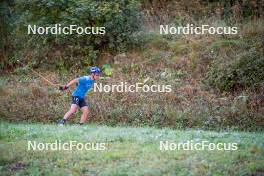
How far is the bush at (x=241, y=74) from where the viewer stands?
1653 centimetres

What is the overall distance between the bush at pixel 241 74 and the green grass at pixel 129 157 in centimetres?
383

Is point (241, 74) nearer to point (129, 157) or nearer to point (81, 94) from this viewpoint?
point (81, 94)

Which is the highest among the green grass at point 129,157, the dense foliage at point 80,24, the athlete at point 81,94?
the dense foliage at point 80,24

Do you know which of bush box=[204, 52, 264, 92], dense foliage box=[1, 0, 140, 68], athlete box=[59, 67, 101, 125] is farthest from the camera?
dense foliage box=[1, 0, 140, 68]

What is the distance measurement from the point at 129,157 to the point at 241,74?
7131mm

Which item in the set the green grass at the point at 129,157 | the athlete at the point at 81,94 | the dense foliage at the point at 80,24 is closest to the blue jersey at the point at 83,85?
the athlete at the point at 81,94

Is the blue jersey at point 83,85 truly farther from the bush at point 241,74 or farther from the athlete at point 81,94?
the bush at point 241,74

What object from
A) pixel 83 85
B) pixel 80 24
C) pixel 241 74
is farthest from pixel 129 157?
pixel 80 24

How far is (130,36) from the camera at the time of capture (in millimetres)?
19359

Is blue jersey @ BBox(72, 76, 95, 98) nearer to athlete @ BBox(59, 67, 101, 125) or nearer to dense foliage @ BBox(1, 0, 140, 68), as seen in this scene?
athlete @ BBox(59, 67, 101, 125)

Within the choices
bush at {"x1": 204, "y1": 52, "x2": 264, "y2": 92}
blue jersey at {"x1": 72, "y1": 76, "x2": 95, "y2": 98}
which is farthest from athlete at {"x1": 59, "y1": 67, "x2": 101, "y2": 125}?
bush at {"x1": 204, "y1": 52, "x2": 264, "y2": 92}

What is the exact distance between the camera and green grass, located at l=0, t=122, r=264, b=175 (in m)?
10.1

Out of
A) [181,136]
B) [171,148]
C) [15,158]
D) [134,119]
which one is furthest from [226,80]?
[15,158]

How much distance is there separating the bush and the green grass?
12.6ft
